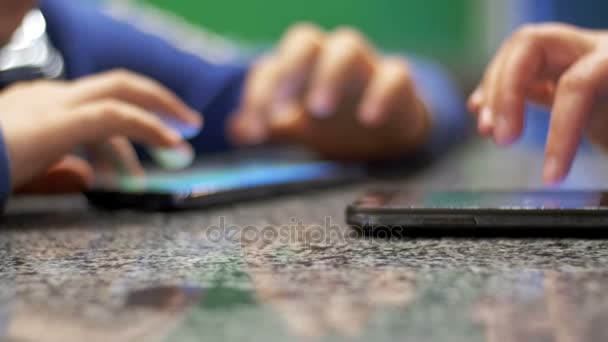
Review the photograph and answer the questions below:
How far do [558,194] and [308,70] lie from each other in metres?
0.50

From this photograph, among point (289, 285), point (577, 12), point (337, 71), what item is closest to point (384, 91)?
point (337, 71)

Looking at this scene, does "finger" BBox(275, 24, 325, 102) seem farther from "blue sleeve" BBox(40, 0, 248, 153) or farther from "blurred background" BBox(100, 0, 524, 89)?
"blurred background" BBox(100, 0, 524, 89)

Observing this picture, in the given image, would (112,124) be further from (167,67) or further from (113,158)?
(167,67)

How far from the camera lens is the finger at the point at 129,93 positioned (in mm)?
566

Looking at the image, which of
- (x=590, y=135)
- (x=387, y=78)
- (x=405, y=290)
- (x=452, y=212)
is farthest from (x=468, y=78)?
(x=405, y=290)

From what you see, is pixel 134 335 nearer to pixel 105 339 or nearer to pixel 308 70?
pixel 105 339

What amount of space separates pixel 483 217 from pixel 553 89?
19cm

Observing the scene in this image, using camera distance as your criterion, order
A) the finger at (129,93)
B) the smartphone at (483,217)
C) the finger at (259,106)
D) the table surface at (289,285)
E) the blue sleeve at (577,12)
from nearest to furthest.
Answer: the table surface at (289,285) → the smartphone at (483,217) → the finger at (129,93) → the finger at (259,106) → the blue sleeve at (577,12)

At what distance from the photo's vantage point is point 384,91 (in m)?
0.88

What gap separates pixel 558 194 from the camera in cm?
43

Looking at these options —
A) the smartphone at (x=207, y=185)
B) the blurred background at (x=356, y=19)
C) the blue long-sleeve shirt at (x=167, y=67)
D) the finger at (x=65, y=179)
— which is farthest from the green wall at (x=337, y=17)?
the finger at (x=65, y=179)

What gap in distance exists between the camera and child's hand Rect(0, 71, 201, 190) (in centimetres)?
48
